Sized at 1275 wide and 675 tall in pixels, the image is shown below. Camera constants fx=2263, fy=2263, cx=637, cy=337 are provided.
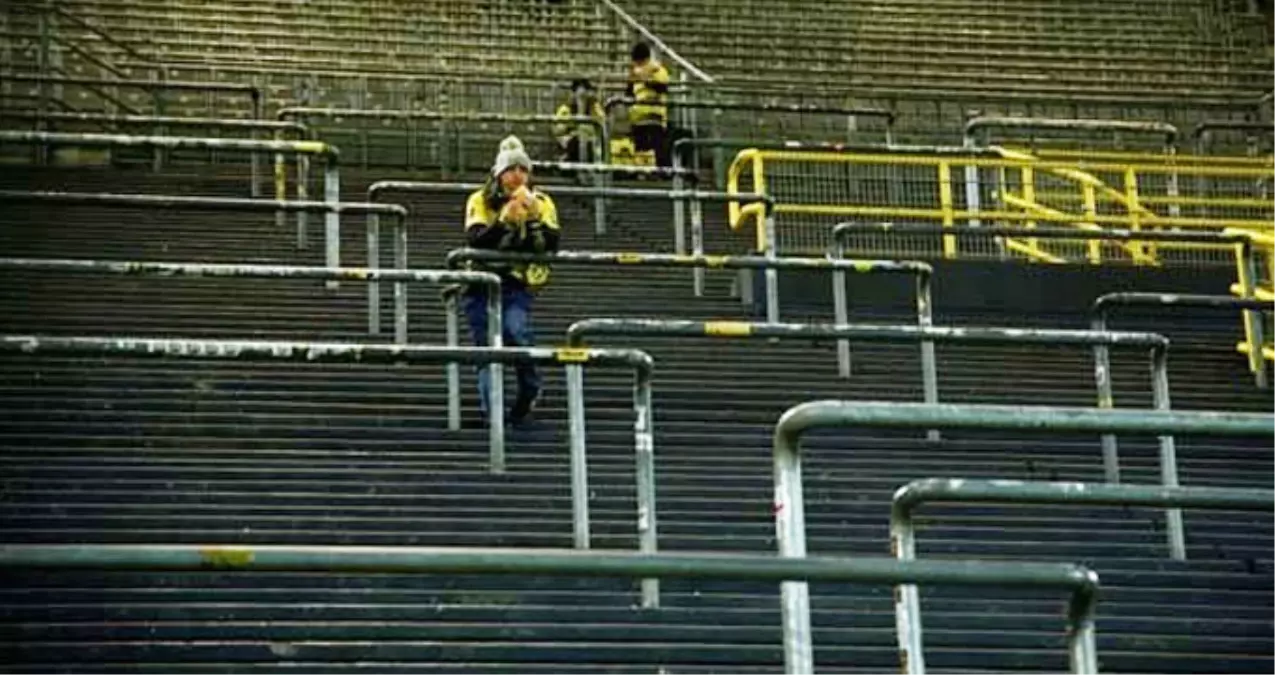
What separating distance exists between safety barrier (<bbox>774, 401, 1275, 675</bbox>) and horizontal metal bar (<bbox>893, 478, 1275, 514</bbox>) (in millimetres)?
138

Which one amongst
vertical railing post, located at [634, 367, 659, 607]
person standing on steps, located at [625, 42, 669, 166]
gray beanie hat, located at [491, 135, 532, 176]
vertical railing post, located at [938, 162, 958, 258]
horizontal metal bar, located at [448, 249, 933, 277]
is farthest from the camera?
person standing on steps, located at [625, 42, 669, 166]

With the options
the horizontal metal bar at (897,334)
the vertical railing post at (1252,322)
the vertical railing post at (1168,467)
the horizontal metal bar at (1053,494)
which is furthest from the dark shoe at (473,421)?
the horizontal metal bar at (1053,494)

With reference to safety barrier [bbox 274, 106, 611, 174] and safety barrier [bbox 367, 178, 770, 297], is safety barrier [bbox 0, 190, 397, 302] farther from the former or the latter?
safety barrier [bbox 274, 106, 611, 174]

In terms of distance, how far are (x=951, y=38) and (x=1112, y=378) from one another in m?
11.3

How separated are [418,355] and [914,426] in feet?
9.15

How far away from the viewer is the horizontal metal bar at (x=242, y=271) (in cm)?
872

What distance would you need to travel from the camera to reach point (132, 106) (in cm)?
1781

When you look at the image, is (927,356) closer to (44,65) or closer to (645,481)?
(645,481)

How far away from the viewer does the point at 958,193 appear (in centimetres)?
1498

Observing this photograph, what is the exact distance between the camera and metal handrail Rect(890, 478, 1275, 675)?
5.02 m

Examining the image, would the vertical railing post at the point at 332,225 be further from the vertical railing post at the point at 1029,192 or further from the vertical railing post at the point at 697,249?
the vertical railing post at the point at 1029,192

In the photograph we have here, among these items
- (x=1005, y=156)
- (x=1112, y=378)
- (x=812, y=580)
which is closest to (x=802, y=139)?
(x=1005, y=156)

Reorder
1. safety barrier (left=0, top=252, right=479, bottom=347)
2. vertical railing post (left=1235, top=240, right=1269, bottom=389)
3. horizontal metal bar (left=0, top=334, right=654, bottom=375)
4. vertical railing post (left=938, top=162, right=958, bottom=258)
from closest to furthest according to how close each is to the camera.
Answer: horizontal metal bar (left=0, top=334, right=654, bottom=375), safety barrier (left=0, top=252, right=479, bottom=347), vertical railing post (left=1235, top=240, right=1269, bottom=389), vertical railing post (left=938, top=162, right=958, bottom=258)

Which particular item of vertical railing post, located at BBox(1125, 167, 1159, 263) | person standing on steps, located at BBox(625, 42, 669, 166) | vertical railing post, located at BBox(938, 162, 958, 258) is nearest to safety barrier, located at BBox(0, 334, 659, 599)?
vertical railing post, located at BBox(938, 162, 958, 258)
